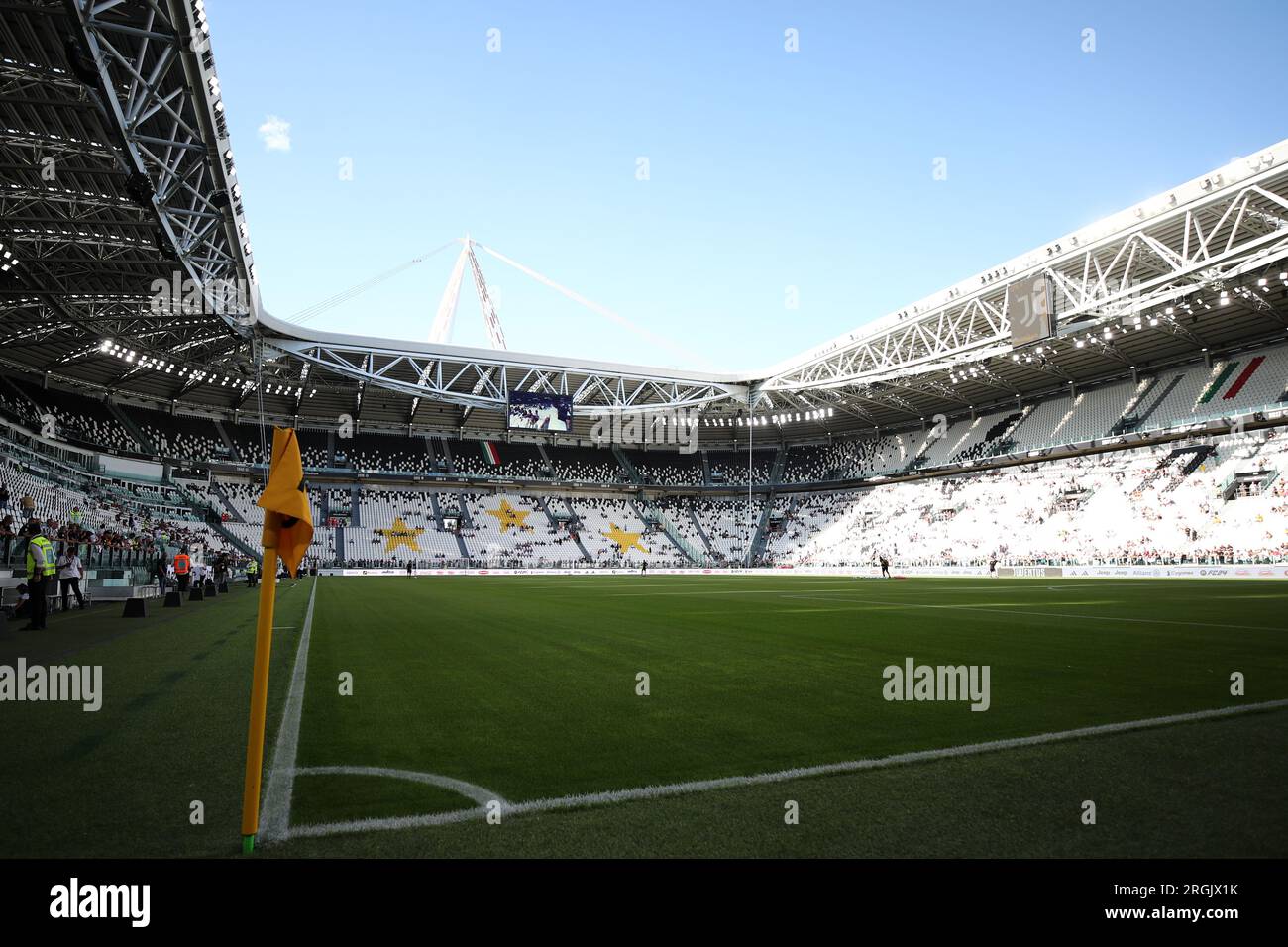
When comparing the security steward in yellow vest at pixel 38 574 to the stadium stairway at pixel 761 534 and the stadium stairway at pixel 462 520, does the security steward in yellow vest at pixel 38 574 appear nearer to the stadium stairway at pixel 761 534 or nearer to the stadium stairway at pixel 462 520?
the stadium stairway at pixel 462 520

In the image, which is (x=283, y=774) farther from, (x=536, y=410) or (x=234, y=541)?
(x=234, y=541)

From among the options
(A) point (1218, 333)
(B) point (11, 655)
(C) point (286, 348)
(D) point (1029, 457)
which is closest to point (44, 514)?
(C) point (286, 348)

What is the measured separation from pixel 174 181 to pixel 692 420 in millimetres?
48814

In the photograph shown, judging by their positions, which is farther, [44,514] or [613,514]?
[613,514]

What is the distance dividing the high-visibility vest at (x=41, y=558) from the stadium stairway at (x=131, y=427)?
46.8 meters

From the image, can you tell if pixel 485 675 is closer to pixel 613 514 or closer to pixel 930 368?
pixel 930 368

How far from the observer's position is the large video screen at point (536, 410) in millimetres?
50000

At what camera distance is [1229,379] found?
144ft

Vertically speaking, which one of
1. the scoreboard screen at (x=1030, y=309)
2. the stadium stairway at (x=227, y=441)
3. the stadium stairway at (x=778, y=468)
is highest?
the scoreboard screen at (x=1030, y=309)

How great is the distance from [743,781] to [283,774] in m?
2.57

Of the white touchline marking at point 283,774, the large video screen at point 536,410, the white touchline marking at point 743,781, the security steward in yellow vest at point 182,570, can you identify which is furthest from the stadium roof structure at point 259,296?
the white touchline marking at point 743,781

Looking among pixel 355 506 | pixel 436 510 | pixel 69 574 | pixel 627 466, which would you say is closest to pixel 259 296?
pixel 69 574

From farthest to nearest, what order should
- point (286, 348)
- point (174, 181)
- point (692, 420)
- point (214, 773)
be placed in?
point (692, 420)
point (286, 348)
point (174, 181)
point (214, 773)

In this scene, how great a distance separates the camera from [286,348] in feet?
137
